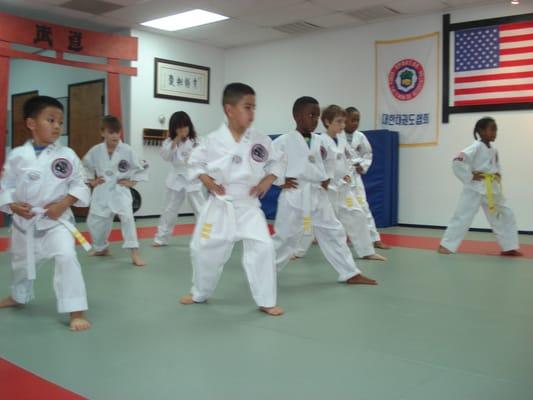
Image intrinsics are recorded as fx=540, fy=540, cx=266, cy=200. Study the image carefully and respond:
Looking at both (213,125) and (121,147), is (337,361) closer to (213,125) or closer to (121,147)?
(121,147)

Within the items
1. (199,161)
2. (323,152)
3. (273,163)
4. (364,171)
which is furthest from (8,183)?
(364,171)

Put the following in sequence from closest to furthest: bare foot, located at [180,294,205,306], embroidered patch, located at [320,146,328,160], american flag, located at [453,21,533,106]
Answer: bare foot, located at [180,294,205,306], embroidered patch, located at [320,146,328,160], american flag, located at [453,21,533,106]

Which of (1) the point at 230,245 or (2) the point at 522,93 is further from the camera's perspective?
(2) the point at 522,93

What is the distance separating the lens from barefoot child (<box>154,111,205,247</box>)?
5.93 metres

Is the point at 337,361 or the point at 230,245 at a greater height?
the point at 230,245

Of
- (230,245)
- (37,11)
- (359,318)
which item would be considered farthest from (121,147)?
(37,11)

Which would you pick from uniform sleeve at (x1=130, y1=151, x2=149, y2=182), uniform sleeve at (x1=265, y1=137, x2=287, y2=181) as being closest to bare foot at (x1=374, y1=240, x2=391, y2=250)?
uniform sleeve at (x1=130, y1=151, x2=149, y2=182)

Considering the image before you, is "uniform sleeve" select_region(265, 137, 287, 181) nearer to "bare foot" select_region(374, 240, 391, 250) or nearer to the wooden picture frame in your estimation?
"bare foot" select_region(374, 240, 391, 250)

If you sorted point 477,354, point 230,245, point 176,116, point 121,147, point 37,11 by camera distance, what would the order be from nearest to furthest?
1. point 477,354
2. point 230,245
3. point 121,147
4. point 176,116
5. point 37,11

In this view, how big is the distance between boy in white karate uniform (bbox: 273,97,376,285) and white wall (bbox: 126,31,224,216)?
576 centimetres

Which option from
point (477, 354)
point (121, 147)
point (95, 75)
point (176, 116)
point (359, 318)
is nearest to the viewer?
point (477, 354)

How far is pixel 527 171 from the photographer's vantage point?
23.2 feet

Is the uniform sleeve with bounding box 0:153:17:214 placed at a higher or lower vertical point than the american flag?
lower

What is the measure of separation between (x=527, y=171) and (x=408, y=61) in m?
2.33
